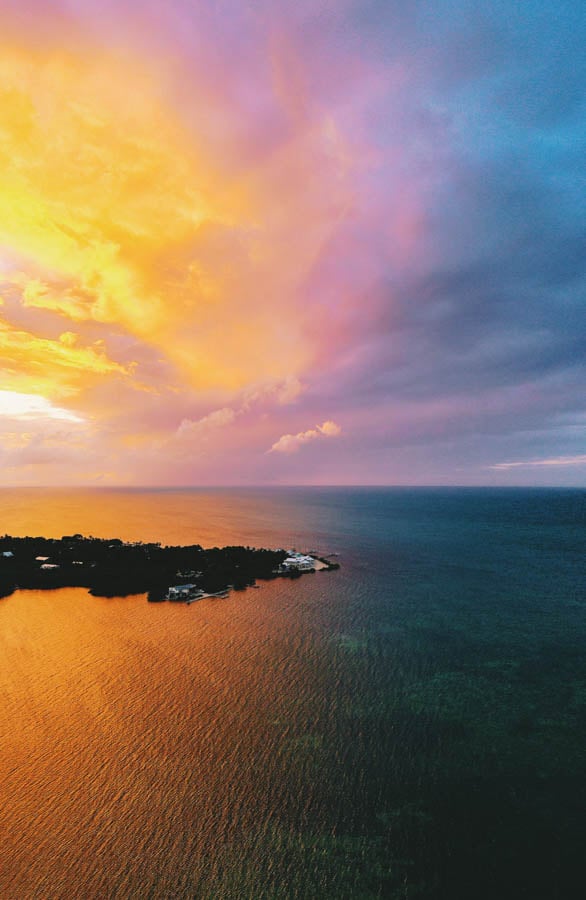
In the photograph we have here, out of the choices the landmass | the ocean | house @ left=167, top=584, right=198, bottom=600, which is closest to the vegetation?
the landmass

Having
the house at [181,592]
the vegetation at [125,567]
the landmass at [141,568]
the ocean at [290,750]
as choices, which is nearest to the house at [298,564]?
the landmass at [141,568]

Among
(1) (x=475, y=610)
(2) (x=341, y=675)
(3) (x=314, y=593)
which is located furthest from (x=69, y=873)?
(1) (x=475, y=610)

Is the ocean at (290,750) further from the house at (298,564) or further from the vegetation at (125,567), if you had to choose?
the house at (298,564)

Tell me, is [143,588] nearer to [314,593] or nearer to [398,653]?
[314,593]

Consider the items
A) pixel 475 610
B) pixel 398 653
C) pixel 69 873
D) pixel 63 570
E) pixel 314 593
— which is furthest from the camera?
pixel 63 570

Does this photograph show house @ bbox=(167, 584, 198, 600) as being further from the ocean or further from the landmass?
the ocean
